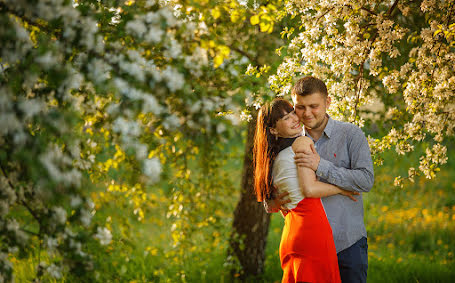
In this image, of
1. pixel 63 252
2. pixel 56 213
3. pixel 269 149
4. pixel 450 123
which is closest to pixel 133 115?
pixel 56 213

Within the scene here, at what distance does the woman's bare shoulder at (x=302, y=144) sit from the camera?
8.20 feet

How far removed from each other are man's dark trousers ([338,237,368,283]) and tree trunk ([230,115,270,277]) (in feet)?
7.52

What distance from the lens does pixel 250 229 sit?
16.0 feet

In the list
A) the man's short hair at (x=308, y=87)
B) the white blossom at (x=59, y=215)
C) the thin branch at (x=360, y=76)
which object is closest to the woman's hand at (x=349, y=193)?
the man's short hair at (x=308, y=87)

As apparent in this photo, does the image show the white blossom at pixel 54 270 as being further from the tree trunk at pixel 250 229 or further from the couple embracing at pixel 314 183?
the tree trunk at pixel 250 229

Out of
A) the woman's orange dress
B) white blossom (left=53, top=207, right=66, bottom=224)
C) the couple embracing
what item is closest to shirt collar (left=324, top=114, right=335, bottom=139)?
the couple embracing

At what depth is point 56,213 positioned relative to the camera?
2094 mm

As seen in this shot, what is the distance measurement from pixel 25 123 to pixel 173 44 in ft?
2.84

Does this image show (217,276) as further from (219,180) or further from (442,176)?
(442,176)

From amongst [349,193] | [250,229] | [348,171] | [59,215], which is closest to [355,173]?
[348,171]

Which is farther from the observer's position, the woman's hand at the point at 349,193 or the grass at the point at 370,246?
the grass at the point at 370,246

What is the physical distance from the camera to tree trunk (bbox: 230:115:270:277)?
190 inches

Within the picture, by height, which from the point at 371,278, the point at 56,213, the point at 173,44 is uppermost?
the point at 173,44

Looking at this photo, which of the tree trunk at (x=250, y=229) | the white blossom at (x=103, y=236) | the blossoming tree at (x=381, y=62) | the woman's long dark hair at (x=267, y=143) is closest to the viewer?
the white blossom at (x=103, y=236)
